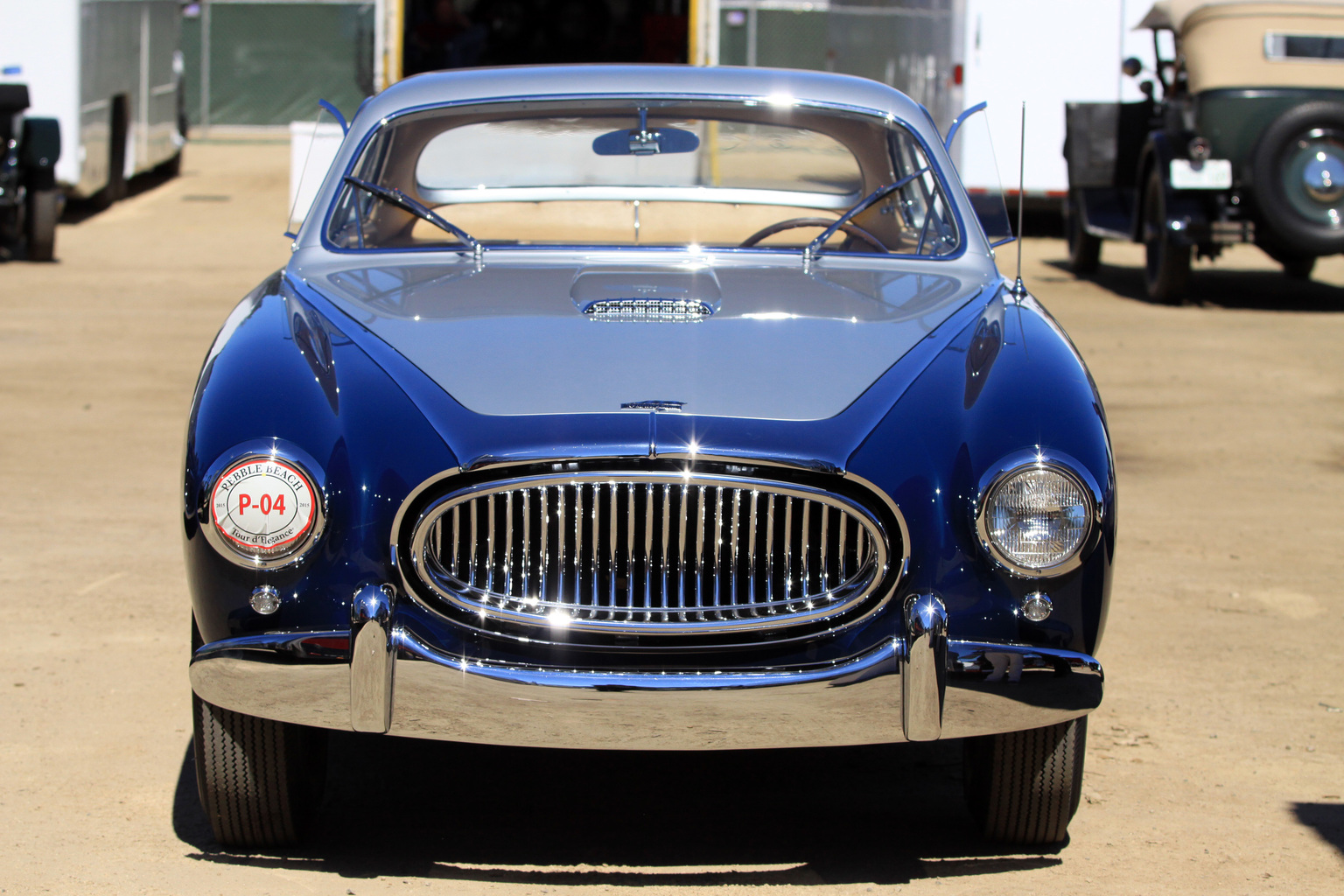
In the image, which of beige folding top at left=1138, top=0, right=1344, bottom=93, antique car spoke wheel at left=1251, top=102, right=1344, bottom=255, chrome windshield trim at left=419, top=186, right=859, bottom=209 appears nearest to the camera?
chrome windshield trim at left=419, top=186, right=859, bottom=209

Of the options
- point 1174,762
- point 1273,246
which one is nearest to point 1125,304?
point 1273,246

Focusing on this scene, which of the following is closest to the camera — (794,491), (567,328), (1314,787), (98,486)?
(794,491)

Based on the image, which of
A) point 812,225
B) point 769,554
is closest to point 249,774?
point 769,554

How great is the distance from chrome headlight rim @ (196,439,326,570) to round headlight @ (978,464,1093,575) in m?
1.21

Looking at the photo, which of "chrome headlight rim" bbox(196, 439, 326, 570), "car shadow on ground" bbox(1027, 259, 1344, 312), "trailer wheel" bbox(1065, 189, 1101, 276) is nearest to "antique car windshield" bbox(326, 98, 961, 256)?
"chrome headlight rim" bbox(196, 439, 326, 570)

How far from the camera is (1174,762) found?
3822mm

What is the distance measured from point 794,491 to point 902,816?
98 centimetres

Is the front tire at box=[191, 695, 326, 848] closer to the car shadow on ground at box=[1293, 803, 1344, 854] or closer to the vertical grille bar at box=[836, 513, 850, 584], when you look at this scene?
the vertical grille bar at box=[836, 513, 850, 584]

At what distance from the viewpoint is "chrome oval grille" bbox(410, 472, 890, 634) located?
288cm

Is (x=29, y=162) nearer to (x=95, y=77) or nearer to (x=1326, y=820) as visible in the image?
(x=95, y=77)

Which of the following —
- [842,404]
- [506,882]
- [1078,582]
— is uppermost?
[842,404]

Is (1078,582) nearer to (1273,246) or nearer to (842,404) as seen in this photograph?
(842,404)

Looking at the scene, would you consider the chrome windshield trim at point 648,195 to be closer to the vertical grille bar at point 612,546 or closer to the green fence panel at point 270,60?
the vertical grille bar at point 612,546

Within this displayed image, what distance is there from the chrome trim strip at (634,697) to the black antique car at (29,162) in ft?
34.0
